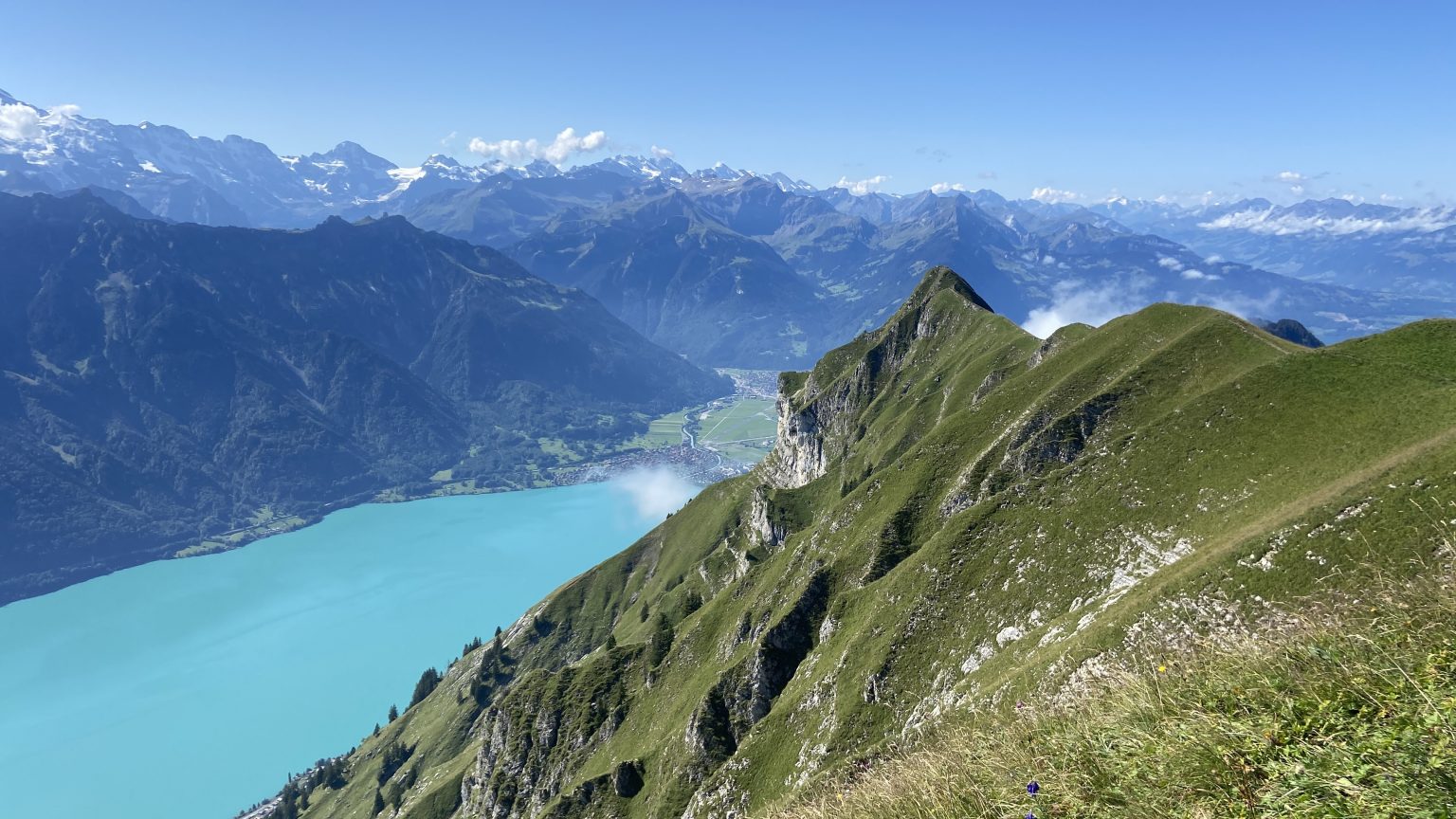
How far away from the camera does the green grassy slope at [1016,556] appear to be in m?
44.1

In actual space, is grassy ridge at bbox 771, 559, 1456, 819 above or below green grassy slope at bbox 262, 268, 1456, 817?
above

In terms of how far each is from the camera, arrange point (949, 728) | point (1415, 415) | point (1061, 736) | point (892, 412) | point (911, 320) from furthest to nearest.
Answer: point (911, 320) → point (892, 412) → point (1415, 415) → point (949, 728) → point (1061, 736)

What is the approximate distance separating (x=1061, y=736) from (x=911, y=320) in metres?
173

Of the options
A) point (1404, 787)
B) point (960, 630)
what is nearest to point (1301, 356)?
point (960, 630)

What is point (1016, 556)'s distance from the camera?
66.1 m

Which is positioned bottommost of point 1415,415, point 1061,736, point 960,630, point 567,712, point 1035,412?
point 567,712

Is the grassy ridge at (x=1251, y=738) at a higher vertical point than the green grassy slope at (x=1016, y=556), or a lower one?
A: higher

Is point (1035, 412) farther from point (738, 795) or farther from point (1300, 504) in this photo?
point (738, 795)

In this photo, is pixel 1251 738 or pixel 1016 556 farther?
pixel 1016 556

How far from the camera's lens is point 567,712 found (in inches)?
4439

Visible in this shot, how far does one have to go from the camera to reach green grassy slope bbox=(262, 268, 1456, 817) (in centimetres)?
4406

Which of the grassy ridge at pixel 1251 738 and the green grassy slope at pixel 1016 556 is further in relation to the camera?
the green grassy slope at pixel 1016 556

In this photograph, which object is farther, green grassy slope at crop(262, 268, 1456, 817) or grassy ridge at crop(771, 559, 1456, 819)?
green grassy slope at crop(262, 268, 1456, 817)

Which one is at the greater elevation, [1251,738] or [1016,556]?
[1251,738]
